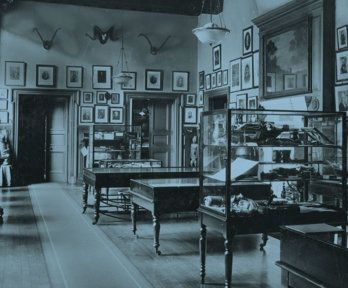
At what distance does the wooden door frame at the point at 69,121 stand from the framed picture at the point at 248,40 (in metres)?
5.09

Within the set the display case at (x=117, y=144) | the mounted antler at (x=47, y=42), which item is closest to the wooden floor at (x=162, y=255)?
the display case at (x=117, y=144)

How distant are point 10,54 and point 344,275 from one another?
11.7 metres

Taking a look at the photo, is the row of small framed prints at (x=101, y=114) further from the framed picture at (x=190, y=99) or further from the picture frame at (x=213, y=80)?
the picture frame at (x=213, y=80)

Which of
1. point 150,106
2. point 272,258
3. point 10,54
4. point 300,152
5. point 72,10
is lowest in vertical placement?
point 272,258

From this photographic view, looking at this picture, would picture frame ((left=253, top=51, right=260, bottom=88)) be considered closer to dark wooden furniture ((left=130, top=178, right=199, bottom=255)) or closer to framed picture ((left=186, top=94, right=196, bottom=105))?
framed picture ((left=186, top=94, right=196, bottom=105))

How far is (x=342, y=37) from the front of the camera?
6.76m

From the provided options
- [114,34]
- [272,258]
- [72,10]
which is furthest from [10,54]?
[272,258]

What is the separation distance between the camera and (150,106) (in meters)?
13.5

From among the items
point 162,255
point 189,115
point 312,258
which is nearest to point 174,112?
point 189,115

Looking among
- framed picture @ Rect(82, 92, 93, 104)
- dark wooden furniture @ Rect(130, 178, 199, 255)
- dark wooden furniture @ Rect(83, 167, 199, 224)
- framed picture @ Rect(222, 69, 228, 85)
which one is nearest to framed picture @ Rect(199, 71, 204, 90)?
framed picture @ Rect(222, 69, 228, 85)

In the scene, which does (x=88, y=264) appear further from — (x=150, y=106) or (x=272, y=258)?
(x=150, y=106)

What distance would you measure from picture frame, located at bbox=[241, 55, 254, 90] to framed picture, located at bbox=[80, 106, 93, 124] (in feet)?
15.5

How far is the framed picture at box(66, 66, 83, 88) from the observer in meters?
12.6

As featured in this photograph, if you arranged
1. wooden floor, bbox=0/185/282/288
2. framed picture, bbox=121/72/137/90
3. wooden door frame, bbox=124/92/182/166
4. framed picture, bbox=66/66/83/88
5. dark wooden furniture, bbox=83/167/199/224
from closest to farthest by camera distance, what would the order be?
wooden floor, bbox=0/185/282/288, dark wooden furniture, bbox=83/167/199/224, framed picture, bbox=66/66/83/88, framed picture, bbox=121/72/137/90, wooden door frame, bbox=124/92/182/166
